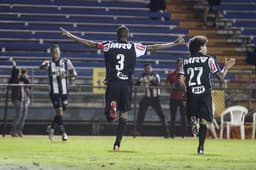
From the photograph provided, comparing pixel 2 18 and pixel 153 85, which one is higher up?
pixel 2 18

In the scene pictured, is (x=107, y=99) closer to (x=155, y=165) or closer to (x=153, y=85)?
(x=155, y=165)

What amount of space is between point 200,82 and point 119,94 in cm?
152

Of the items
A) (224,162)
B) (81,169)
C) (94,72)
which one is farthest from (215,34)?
(81,169)

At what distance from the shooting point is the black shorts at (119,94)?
1444 centimetres

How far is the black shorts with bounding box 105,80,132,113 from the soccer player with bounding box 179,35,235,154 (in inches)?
45.1

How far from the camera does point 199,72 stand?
1409cm

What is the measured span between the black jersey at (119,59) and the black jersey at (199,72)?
44.2 inches

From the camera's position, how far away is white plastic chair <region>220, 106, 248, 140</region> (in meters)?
24.4

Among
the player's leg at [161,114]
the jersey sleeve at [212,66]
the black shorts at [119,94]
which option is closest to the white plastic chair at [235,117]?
the player's leg at [161,114]

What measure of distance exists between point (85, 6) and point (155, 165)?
21.7 metres

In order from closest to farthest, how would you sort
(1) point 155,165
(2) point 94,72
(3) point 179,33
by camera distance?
(1) point 155,165 → (2) point 94,72 → (3) point 179,33

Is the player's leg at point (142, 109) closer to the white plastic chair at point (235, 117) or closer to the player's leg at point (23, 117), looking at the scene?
the white plastic chair at point (235, 117)

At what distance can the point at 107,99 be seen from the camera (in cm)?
1450

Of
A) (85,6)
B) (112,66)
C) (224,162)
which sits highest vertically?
(85,6)
